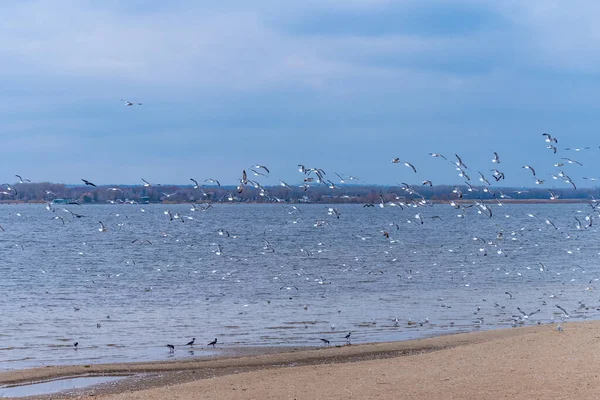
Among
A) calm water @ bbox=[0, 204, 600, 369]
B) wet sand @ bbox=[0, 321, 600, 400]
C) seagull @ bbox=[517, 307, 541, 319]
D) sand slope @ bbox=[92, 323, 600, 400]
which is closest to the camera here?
sand slope @ bbox=[92, 323, 600, 400]

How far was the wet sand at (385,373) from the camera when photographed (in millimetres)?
15797

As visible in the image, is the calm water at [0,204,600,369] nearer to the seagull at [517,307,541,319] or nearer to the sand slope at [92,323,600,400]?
the seagull at [517,307,541,319]

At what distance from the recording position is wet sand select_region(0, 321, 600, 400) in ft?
51.8

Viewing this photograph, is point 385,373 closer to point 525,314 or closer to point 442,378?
point 442,378

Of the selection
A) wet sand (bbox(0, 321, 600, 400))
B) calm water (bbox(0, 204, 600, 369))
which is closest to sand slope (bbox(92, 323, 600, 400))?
wet sand (bbox(0, 321, 600, 400))

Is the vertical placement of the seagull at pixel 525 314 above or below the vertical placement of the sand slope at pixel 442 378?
below

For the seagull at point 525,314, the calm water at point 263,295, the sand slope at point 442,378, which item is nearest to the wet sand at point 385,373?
the sand slope at point 442,378

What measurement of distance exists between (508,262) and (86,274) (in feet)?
86.3

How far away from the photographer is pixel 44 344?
25594 millimetres

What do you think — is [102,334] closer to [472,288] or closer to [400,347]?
[400,347]

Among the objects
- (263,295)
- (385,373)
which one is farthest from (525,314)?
(385,373)

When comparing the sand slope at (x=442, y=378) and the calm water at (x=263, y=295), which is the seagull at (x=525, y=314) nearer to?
the calm water at (x=263, y=295)

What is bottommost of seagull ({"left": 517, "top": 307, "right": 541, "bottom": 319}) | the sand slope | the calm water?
the calm water

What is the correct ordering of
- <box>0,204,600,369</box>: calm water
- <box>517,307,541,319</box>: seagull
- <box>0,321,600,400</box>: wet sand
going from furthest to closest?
1. <box>517,307,541,319</box>: seagull
2. <box>0,204,600,369</box>: calm water
3. <box>0,321,600,400</box>: wet sand
